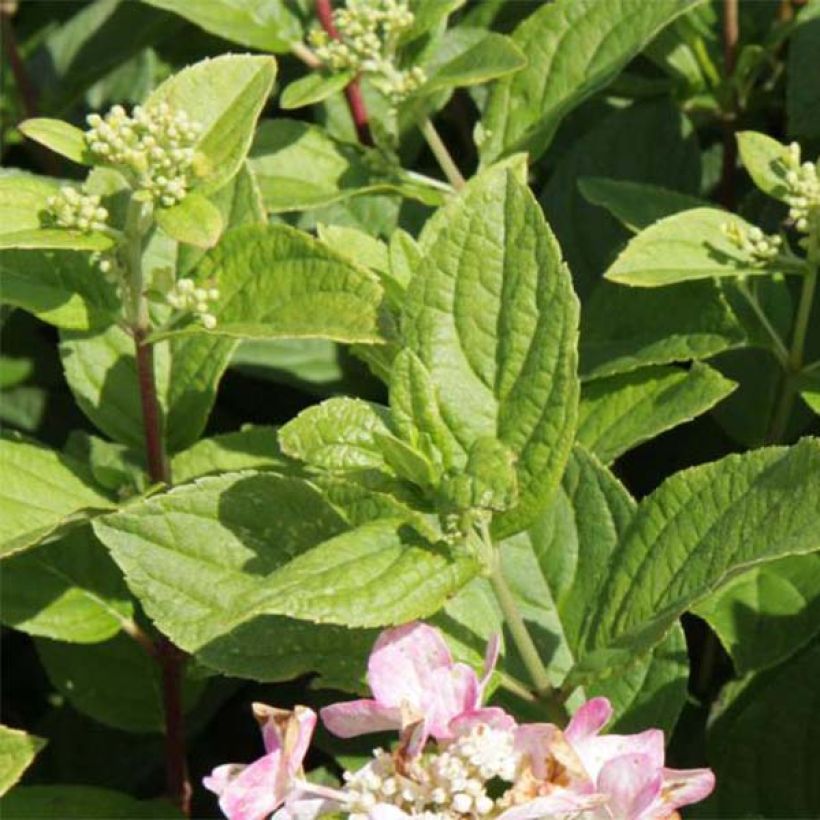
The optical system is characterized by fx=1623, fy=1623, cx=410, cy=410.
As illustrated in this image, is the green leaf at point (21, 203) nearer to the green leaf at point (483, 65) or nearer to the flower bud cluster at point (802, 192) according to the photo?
the green leaf at point (483, 65)

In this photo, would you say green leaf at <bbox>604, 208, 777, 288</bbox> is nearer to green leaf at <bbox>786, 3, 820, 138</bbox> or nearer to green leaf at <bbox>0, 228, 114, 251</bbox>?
green leaf at <bbox>786, 3, 820, 138</bbox>

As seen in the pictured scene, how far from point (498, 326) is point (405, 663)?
31cm

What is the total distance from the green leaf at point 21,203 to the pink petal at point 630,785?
0.78 m

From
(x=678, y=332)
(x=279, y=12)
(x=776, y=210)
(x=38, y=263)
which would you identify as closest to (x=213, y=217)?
(x=38, y=263)

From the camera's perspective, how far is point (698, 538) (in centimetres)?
139

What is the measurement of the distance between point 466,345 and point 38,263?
581 millimetres

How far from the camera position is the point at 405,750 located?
48.6 inches

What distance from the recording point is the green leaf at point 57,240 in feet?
5.00

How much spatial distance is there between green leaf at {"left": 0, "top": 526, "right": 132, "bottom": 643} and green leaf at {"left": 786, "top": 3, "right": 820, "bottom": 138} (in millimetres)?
999

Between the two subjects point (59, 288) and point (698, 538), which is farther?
point (59, 288)

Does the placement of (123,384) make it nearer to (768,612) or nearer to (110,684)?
(110,684)

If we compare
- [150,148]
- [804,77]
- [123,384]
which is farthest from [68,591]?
[804,77]

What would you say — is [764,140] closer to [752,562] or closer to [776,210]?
[776,210]

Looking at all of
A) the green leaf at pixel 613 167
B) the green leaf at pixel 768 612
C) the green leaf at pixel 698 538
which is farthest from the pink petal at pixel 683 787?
the green leaf at pixel 613 167
